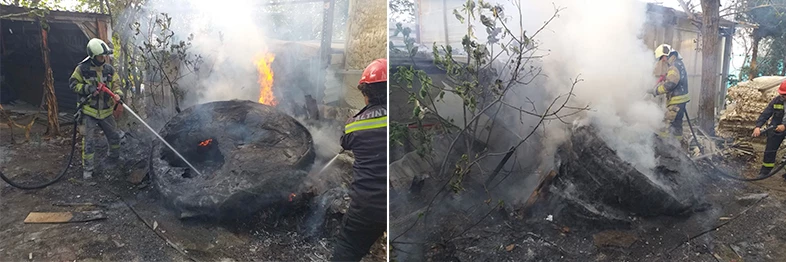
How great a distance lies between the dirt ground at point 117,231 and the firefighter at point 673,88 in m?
1.94

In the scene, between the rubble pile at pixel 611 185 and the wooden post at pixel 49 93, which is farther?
the wooden post at pixel 49 93

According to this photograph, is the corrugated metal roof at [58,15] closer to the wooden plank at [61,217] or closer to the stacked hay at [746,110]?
the wooden plank at [61,217]

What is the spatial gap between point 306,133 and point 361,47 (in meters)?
0.82

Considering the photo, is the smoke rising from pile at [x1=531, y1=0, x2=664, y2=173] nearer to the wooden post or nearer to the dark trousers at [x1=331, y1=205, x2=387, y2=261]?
the dark trousers at [x1=331, y1=205, x2=387, y2=261]

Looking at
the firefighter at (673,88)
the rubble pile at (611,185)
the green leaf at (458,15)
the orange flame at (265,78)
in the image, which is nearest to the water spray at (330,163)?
the orange flame at (265,78)

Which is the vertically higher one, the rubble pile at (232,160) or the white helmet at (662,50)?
the white helmet at (662,50)

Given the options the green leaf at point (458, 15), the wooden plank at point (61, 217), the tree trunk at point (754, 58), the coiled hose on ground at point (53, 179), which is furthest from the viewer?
the coiled hose on ground at point (53, 179)

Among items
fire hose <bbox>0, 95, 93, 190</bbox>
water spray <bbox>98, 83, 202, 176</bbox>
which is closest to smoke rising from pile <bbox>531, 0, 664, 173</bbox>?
water spray <bbox>98, 83, 202, 176</bbox>

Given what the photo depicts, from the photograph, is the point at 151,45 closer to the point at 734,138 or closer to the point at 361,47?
the point at 361,47

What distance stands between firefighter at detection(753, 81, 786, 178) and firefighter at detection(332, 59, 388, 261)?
8.08 feet

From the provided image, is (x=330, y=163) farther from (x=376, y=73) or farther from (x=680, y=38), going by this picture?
(x=680, y=38)

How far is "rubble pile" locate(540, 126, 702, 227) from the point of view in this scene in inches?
103

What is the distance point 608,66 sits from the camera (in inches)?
101

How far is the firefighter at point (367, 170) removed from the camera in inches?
102
